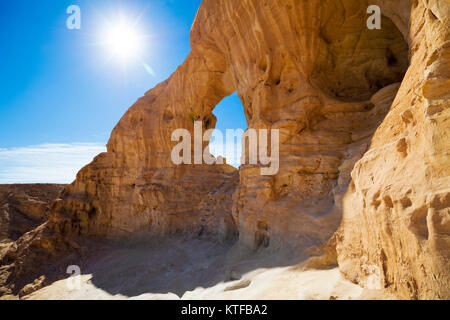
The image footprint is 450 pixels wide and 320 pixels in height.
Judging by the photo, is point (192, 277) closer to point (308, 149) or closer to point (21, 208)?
point (308, 149)

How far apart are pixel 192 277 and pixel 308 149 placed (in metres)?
4.70

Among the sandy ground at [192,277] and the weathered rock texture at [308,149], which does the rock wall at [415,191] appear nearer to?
the weathered rock texture at [308,149]

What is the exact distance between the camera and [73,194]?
13375 mm

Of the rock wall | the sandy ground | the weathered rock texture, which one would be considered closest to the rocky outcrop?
the weathered rock texture

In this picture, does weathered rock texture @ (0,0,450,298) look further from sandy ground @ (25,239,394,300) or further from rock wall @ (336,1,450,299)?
sandy ground @ (25,239,394,300)

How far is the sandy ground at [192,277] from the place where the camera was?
3127 mm

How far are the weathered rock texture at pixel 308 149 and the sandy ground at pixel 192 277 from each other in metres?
0.48

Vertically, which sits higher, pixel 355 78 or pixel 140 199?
pixel 355 78

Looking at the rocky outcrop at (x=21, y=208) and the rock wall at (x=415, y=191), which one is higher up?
the rock wall at (x=415, y=191)

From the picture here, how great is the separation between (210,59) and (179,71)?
2049mm

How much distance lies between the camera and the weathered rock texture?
2.04m

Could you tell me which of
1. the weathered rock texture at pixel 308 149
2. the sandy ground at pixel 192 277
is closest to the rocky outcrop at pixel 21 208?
the weathered rock texture at pixel 308 149
